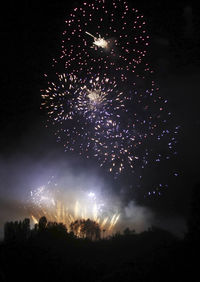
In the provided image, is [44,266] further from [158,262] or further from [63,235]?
[63,235]

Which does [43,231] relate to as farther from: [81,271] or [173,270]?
[173,270]

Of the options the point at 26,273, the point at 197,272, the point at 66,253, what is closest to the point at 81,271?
the point at 26,273

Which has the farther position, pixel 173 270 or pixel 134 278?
pixel 134 278

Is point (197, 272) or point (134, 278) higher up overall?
point (197, 272)

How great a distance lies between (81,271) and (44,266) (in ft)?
41.9

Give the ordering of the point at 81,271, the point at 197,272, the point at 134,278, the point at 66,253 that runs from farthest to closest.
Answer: the point at 66,253
the point at 81,271
the point at 134,278
the point at 197,272

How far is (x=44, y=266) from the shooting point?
7862 centimetres

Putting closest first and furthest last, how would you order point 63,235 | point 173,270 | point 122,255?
1. point 173,270
2. point 122,255
3. point 63,235

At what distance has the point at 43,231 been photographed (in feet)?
642

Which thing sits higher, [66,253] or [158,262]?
[158,262]

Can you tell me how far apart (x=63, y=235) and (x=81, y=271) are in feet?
374

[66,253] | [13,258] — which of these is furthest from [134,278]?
[66,253]

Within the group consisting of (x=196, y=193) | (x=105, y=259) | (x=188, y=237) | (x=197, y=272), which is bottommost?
(x=105, y=259)

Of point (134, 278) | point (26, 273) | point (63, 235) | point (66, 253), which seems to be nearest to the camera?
point (134, 278)
